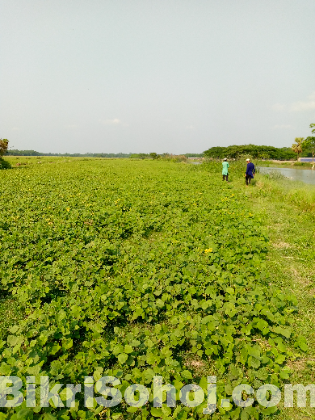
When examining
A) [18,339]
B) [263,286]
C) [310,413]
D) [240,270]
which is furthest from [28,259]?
[310,413]

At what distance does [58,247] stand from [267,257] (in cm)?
475

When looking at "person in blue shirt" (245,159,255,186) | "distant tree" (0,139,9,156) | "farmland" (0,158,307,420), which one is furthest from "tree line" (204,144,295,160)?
"farmland" (0,158,307,420)

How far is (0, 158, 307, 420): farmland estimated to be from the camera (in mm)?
2504

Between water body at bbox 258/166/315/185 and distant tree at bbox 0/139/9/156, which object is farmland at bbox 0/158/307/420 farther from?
distant tree at bbox 0/139/9/156

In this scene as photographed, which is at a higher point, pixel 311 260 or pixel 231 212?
pixel 231 212

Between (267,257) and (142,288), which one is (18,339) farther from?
(267,257)

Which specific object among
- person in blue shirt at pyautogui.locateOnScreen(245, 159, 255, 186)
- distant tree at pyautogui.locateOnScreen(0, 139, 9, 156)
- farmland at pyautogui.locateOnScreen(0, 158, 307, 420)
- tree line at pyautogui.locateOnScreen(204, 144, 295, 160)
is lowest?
farmland at pyautogui.locateOnScreen(0, 158, 307, 420)

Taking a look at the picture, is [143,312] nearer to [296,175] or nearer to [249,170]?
[249,170]

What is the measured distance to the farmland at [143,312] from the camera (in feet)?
8.21

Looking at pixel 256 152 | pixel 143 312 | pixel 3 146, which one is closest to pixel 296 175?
pixel 143 312

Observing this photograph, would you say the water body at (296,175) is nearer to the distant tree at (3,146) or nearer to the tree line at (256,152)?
the distant tree at (3,146)

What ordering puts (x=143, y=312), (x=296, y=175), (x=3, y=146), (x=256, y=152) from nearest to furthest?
1. (x=143, y=312)
2. (x=3, y=146)
3. (x=296, y=175)
4. (x=256, y=152)

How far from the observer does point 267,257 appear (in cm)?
561

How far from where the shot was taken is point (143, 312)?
3.44 metres
